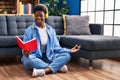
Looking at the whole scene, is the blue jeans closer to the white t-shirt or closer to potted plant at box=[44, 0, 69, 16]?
the white t-shirt

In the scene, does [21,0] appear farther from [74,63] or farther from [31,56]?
[31,56]

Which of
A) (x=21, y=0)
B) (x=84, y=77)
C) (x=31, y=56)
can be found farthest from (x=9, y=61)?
(x=21, y=0)

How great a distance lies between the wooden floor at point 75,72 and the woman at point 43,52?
108mm

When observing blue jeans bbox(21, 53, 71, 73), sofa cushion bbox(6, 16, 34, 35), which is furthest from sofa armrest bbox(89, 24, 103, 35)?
blue jeans bbox(21, 53, 71, 73)

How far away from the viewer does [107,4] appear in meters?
4.76

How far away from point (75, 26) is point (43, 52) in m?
1.35

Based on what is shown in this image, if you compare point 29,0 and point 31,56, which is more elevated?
point 29,0

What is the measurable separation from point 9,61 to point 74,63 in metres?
1.13

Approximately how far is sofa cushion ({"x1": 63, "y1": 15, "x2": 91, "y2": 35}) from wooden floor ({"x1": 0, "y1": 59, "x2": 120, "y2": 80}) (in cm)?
67

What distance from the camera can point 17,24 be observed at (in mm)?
4102

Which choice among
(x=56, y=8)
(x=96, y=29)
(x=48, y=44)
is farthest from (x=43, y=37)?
(x=56, y=8)

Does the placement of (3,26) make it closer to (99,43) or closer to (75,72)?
(75,72)

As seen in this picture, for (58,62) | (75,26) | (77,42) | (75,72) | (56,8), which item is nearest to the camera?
(58,62)

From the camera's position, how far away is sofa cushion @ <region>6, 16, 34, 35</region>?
4.02 metres
